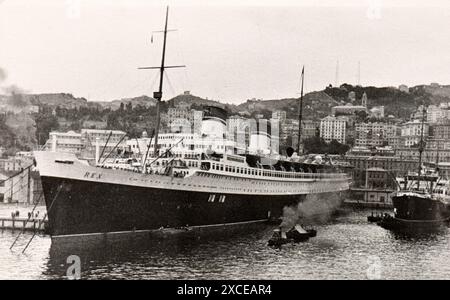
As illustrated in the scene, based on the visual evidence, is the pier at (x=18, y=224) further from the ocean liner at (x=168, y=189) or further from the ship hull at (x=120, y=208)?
the ship hull at (x=120, y=208)

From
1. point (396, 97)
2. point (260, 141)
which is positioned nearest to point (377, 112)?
point (396, 97)

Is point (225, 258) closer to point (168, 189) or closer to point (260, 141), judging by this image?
point (168, 189)

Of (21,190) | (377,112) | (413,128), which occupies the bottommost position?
(21,190)

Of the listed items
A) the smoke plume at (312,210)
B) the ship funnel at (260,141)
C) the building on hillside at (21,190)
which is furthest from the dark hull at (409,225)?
the building on hillside at (21,190)

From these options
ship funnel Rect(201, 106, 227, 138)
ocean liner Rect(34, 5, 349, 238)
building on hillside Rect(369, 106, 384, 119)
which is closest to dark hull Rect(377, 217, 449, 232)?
ocean liner Rect(34, 5, 349, 238)

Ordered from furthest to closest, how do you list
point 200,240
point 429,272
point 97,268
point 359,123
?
point 359,123 < point 200,240 < point 429,272 < point 97,268

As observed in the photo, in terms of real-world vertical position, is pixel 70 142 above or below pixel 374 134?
below
